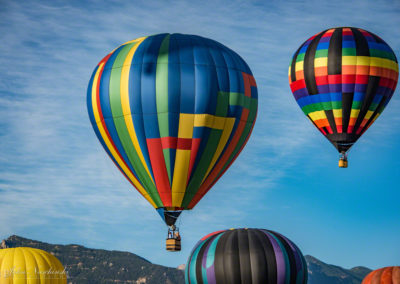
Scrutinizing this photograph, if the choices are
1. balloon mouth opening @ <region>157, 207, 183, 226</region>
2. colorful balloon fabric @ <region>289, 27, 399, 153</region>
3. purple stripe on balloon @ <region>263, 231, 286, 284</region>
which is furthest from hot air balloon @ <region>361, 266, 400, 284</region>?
balloon mouth opening @ <region>157, 207, 183, 226</region>

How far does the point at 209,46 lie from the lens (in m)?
36.7

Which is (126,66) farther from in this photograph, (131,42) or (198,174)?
Answer: (198,174)

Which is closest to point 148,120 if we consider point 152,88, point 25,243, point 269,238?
point 152,88

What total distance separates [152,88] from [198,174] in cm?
392

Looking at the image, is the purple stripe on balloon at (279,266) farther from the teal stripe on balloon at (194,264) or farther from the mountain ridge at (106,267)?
the mountain ridge at (106,267)

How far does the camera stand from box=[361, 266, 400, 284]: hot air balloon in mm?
38625

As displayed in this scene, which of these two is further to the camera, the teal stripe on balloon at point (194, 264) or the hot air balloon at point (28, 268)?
the hot air balloon at point (28, 268)

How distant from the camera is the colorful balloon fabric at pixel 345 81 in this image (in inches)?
1649

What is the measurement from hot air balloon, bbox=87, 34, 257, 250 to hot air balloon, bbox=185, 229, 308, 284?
4.85 feet

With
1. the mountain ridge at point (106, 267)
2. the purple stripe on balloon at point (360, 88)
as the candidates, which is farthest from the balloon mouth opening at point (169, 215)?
the mountain ridge at point (106, 267)

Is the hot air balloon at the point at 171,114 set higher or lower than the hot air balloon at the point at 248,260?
higher

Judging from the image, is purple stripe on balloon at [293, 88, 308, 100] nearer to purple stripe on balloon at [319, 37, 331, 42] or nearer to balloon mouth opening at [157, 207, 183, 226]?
purple stripe on balloon at [319, 37, 331, 42]

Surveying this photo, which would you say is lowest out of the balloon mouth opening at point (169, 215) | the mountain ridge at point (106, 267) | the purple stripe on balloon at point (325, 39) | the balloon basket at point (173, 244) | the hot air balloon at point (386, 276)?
the mountain ridge at point (106, 267)

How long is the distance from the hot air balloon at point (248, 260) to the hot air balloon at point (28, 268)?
6619 mm
